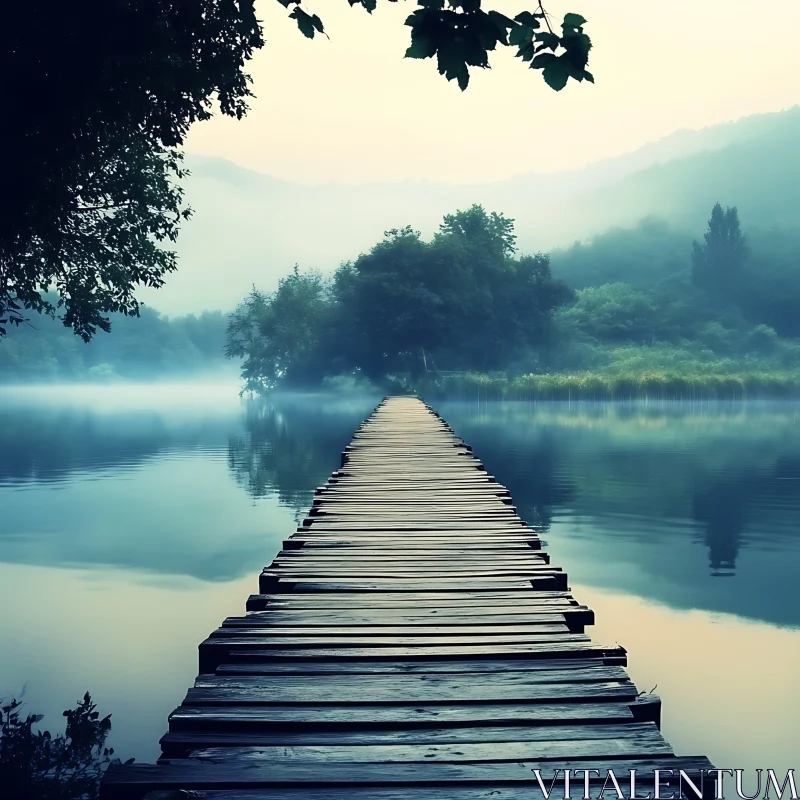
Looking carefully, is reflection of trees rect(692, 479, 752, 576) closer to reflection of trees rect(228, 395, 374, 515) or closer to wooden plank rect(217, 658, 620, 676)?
reflection of trees rect(228, 395, 374, 515)

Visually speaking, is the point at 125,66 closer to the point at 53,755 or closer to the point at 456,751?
the point at 53,755

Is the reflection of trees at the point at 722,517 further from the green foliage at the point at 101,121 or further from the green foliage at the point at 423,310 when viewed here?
the green foliage at the point at 423,310

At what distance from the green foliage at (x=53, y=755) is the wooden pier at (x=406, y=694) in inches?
66.0

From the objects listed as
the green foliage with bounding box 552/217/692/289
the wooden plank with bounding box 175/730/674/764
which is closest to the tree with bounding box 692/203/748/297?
the green foliage with bounding box 552/217/692/289

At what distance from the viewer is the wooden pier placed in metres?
3.79

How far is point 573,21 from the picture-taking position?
517 cm

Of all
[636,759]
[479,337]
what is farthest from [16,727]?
[479,337]

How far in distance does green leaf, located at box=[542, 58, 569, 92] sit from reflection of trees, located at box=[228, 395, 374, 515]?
15995 millimetres

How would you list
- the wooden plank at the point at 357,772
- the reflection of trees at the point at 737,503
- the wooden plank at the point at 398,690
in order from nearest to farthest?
the wooden plank at the point at 357,772
the wooden plank at the point at 398,690
the reflection of trees at the point at 737,503

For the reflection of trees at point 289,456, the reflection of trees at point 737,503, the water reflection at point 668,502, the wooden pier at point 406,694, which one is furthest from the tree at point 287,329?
the wooden pier at point 406,694

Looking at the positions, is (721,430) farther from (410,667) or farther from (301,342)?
(301,342)

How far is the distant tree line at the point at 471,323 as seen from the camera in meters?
77.0

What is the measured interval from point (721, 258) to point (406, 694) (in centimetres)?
14294

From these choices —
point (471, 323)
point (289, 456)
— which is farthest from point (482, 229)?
point (289, 456)
